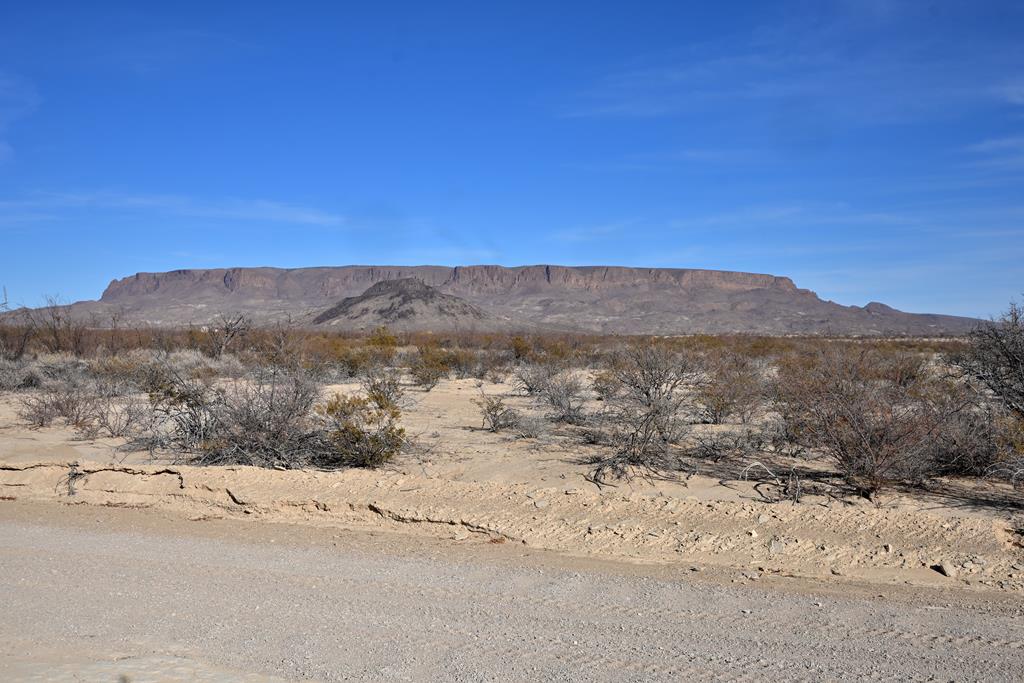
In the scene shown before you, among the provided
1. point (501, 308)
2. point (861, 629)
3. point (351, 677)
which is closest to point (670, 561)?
point (861, 629)

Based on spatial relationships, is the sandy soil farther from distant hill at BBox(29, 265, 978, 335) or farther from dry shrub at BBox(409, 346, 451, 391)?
distant hill at BBox(29, 265, 978, 335)

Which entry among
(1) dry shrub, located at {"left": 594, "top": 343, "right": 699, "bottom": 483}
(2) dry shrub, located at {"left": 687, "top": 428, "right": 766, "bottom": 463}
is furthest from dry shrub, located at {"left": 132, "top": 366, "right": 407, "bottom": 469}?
(2) dry shrub, located at {"left": 687, "top": 428, "right": 766, "bottom": 463}

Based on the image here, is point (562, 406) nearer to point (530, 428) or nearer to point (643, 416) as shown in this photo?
point (530, 428)

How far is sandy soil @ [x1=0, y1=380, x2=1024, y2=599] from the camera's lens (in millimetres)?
7555

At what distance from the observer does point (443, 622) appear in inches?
242

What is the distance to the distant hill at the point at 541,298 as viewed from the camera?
443ft

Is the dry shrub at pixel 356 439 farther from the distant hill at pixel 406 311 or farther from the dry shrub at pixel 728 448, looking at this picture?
the distant hill at pixel 406 311

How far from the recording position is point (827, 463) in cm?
1162

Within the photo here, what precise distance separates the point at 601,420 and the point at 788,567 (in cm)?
735

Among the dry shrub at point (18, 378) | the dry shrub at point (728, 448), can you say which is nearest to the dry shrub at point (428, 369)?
the dry shrub at point (18, 378)

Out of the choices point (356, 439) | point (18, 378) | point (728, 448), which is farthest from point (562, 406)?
point (18, 378)

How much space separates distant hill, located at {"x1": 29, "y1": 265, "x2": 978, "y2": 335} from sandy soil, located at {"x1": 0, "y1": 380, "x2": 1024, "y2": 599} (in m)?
106

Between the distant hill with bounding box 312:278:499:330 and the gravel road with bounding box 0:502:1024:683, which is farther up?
the distant hill with bounding box 312:278:499:330

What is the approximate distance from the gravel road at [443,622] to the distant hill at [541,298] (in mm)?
110119
